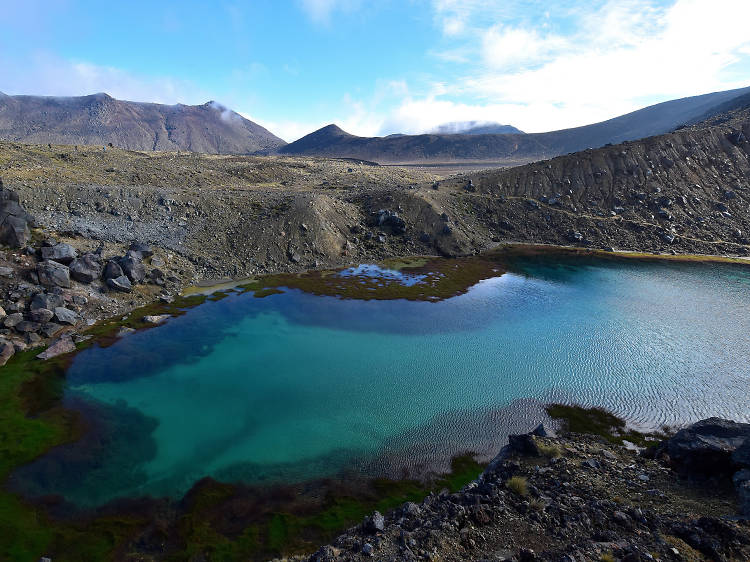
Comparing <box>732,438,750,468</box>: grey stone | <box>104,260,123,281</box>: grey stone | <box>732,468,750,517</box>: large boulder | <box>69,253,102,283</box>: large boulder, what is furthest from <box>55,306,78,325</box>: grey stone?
<box>732,438,750,468</box>: grey stone

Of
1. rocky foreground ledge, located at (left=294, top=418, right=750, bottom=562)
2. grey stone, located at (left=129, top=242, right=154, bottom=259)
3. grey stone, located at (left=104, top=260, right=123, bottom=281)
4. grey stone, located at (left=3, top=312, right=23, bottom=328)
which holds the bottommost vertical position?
rocky foreground ledge, located at (left=294, top=418, right=750, bottom=562)

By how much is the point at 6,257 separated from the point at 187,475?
111 ft

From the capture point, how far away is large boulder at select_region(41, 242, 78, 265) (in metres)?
38.2

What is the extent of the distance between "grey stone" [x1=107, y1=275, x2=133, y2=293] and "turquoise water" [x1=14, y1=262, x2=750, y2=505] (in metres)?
8.48

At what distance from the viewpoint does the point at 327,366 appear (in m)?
31.0

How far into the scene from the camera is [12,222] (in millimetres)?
38281

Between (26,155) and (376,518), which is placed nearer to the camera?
(376,518)

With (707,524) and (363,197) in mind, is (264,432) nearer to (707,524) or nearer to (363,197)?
(707,524)

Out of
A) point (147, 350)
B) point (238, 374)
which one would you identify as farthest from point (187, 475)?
point (147, 350)

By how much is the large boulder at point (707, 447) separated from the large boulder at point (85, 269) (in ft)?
168

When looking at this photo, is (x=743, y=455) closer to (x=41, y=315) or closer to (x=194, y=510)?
(x=194, y=510)

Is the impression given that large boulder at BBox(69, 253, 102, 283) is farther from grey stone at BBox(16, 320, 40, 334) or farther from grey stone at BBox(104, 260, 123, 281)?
grey stone at BBox(16, 320, 40, 334)

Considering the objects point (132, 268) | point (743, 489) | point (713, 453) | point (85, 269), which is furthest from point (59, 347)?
point (713, 453)

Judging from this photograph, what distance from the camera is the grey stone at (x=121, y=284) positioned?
40.4 m
